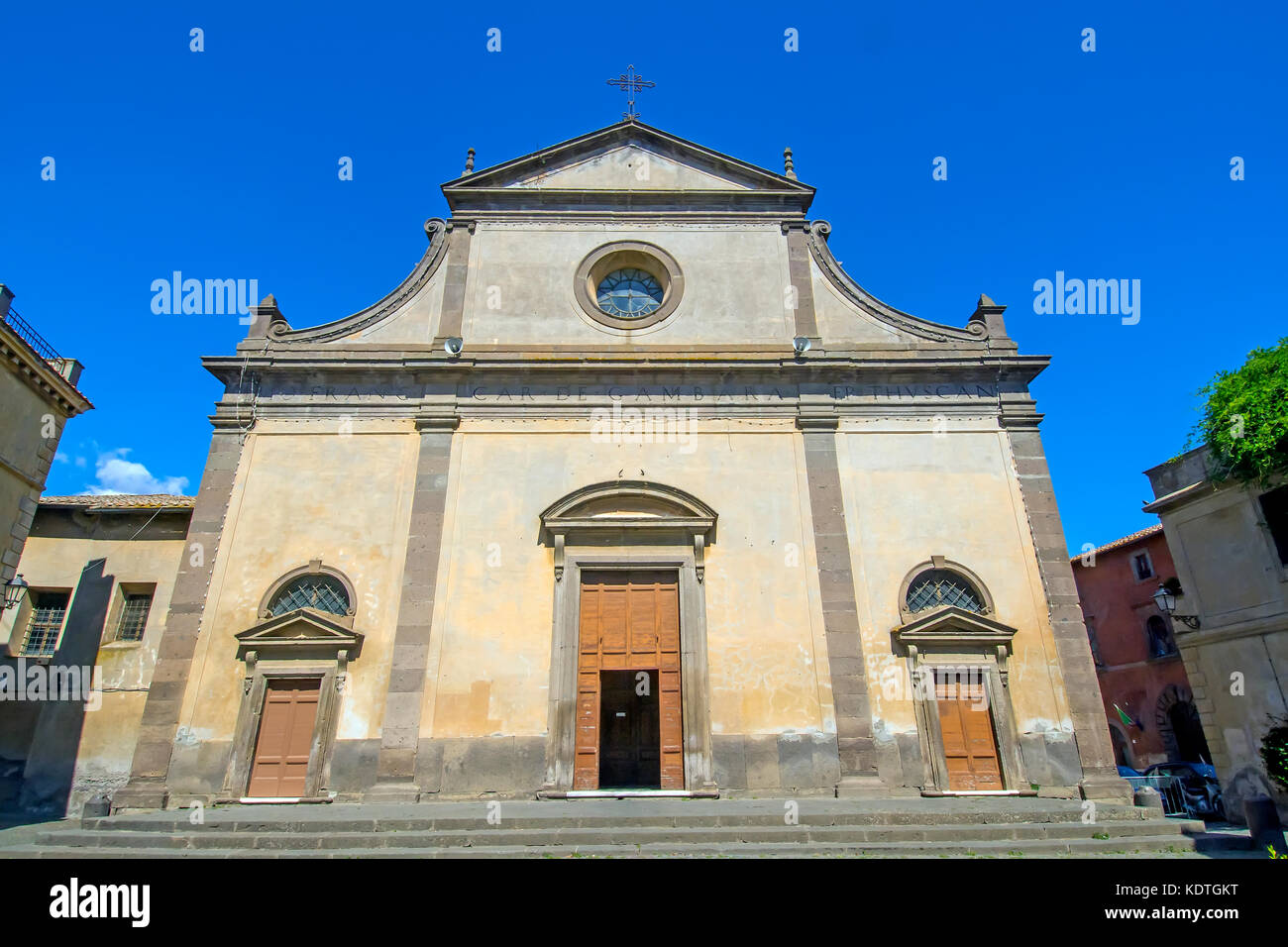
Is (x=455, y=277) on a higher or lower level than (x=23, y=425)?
higher

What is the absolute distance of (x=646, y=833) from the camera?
9664mm

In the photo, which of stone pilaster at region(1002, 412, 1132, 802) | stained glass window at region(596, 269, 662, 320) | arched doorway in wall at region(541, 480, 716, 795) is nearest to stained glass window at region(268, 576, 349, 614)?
arched doorway in wall at region(541, 480, 716, 795)

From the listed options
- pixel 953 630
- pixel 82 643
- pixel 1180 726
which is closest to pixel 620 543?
pixel 953 630

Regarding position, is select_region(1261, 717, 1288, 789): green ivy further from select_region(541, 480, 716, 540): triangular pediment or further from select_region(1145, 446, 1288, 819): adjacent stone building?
select_region(541, 480, 716, 540): triangular pediment

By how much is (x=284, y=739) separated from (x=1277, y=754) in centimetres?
1785

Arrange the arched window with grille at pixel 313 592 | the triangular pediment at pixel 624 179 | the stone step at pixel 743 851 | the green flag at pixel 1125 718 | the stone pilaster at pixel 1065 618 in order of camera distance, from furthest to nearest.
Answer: the green flag at pixel 1125 718 → the triangular pediment at pixel 624 179 → the arched window with grille at pixel 313 592 → the stone pilaster at pixel 1065 618 → the stone step at pixel 743 851

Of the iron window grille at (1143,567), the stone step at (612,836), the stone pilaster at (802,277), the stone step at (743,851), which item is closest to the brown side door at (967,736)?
the stone step at (612,836)

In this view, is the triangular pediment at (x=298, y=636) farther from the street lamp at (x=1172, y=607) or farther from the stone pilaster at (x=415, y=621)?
the street lamp at (x=1172, y=607)

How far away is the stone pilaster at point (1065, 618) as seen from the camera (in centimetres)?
1241

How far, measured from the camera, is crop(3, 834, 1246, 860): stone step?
357 inches

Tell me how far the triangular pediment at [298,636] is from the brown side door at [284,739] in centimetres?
55

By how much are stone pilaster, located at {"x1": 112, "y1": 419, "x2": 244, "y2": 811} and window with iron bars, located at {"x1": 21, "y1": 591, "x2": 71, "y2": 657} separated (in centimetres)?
391

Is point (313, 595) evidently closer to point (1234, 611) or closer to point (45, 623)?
point (45, 623)
